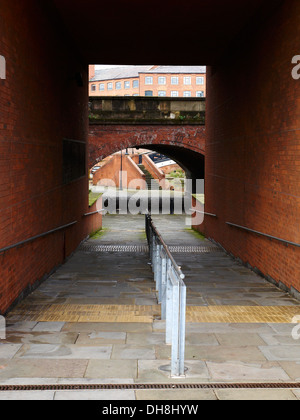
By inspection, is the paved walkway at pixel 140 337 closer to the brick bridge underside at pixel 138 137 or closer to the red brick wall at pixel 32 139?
the red brick wall at pixel 32 139

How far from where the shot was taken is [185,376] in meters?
3.92

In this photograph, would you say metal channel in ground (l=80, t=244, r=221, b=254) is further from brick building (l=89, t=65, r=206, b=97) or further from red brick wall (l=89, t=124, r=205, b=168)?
brick building (l=89, t=65, r=206, b=97)

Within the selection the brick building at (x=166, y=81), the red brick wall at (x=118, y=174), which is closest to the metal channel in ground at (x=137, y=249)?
the red brick wall at (x=118, y=174)

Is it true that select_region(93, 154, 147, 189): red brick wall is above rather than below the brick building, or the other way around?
below

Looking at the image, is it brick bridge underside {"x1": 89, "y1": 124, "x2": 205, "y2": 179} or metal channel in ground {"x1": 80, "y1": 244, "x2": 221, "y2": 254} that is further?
brick bridge underside {"x1": 89, "y1": 124, "x2": 205, "y2": 179}

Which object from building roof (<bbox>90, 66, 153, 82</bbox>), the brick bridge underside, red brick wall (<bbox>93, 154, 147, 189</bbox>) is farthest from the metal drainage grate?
building roof (<bbox>90, 66, 153, 82</bbox>)

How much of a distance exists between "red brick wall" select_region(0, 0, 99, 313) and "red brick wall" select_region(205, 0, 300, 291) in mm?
3611

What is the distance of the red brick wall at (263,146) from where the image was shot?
7.00 m

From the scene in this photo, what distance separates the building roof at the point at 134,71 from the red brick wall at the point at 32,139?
2122 inches

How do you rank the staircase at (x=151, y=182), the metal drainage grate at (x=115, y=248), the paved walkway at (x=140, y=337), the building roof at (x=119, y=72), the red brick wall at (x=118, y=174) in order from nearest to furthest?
the paved walkway at (x=140, y=337), the metal drainage grate at (x=115, y=248), the staircase at (x=151, y=182), the red brick wall at (x=118, y=174), the building roof at (x=119, y=72)

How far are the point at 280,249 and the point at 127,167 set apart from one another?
35.1m

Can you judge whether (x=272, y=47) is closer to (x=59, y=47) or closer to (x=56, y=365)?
→ (x=59, y=47)

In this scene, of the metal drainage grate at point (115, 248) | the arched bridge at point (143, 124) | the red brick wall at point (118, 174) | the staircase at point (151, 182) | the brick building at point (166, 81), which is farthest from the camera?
the brick building at point (166, 81)

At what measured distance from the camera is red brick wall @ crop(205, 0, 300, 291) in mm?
7000
